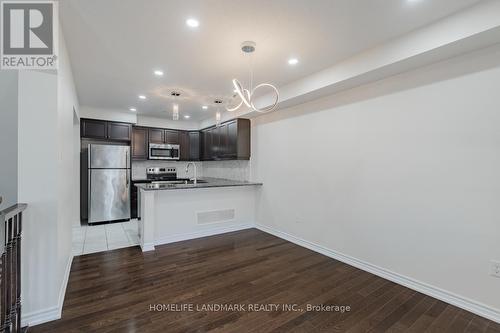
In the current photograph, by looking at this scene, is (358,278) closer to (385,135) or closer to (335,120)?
(385,135)

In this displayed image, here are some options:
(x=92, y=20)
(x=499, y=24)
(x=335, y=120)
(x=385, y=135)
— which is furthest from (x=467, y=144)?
(x=92, y=20)

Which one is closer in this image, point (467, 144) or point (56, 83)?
point (56, 83)

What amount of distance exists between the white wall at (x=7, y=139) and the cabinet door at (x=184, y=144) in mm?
4180

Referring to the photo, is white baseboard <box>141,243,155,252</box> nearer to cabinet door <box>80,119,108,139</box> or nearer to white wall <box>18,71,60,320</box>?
white wall <box>18,71,60,320</box>

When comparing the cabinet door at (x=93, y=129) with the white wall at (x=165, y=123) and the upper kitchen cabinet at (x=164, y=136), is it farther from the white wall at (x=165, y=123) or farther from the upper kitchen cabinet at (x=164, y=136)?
the upper kitchen cabinet at (x=164, y=136)

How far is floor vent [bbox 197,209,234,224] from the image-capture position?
438cm

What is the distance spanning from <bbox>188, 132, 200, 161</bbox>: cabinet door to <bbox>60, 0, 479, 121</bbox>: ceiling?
10.4 feet

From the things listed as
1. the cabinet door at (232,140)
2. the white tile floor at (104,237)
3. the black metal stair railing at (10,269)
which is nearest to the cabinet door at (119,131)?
the white tile floor at (104,237)

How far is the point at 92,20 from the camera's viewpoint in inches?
84.4

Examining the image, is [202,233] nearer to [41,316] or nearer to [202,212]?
[202,212]

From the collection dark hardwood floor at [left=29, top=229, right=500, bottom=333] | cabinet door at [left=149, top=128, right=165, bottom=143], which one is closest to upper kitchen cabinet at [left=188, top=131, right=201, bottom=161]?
cabinet door at [left=149, top=128, right=165, bottom=143]

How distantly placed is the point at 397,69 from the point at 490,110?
3.01ft

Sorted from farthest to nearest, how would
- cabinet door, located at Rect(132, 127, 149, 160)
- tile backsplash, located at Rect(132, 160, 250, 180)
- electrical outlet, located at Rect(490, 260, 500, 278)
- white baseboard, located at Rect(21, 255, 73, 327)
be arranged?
cabinet door, located at Rect(132, 127, 149, 160) → tile backsplash, located at Rect(132, 160, 250, 180) → electrical outlet, located at Rect(490, 260, 500, 278) → white baseboard, located at Rect(21, 255, 73, 327)

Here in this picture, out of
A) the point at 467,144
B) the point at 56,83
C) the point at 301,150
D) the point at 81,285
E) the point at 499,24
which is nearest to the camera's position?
the point at 499,24
